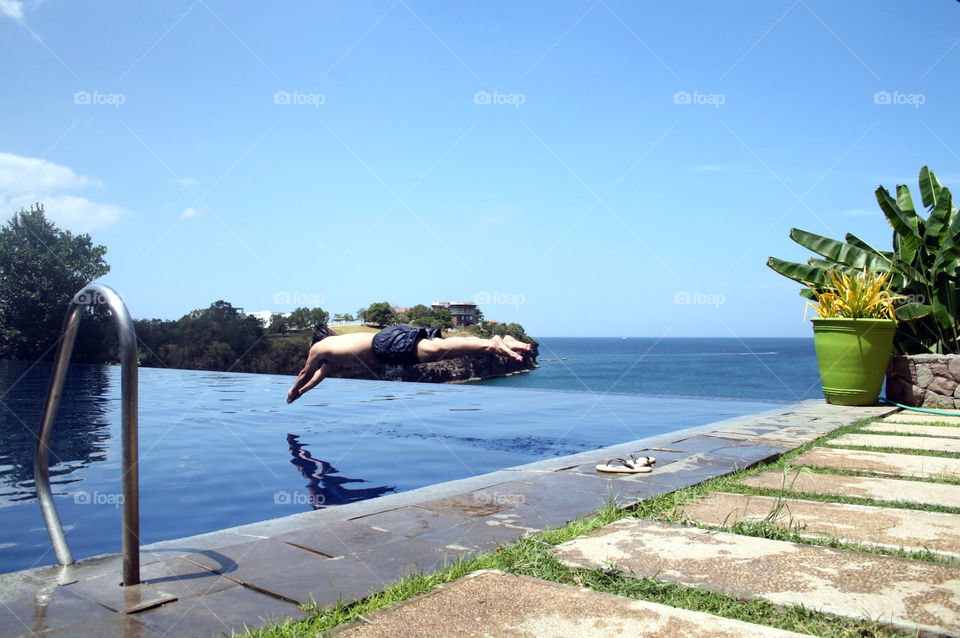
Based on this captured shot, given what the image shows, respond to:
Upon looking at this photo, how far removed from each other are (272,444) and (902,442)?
5162 mm

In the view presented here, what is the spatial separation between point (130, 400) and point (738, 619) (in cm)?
181

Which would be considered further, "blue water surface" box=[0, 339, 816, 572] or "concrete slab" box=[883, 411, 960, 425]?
"concrete slab" box=[883, 411, 960, 425]

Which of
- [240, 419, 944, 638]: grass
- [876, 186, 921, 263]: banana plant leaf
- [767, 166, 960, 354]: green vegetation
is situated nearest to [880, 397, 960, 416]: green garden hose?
[767, 166, 960, 354]: green vegetation

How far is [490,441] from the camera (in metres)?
5.29

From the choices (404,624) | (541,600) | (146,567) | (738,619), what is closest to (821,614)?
(738,619)

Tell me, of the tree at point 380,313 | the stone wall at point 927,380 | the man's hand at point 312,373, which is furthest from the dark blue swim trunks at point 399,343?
the tree at point 380,313

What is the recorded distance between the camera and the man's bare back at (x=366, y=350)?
4172mm

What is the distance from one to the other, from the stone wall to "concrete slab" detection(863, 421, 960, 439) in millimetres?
1232

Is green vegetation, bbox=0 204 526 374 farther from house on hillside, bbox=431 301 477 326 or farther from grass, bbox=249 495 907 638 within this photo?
grass, bbox=249 495 907 638

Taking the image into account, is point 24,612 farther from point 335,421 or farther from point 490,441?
point 335,421

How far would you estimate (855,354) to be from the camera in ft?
21.9

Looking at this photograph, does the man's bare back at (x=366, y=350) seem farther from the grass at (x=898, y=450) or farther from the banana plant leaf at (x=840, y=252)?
the banana plant leaf at (x=840, y=252)

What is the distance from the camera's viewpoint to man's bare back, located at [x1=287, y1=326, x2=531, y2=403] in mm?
4172

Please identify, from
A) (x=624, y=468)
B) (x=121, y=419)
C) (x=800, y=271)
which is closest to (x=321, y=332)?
(x=624, y=468)
